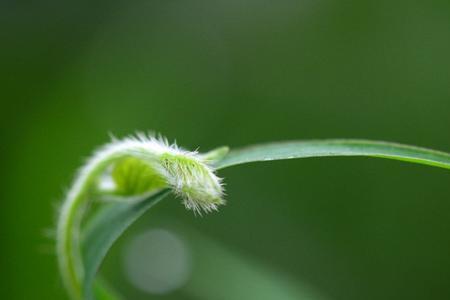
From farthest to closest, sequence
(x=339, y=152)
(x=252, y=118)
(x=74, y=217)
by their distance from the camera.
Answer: (x=252, y=118)
(x=74, y=217)
(x=339, y=152)

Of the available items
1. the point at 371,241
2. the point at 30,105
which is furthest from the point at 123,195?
the point at 30,105

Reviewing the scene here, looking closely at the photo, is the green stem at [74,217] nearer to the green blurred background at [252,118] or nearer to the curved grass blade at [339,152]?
the curved grass blade at [339,152]

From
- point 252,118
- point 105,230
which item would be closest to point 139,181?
point 105,230

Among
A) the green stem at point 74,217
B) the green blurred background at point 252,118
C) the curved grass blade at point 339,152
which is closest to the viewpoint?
the curved grass blade at point 339,152

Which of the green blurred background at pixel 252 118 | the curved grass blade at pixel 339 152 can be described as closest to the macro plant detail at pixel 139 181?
the curved grass blade at pixel 339 152

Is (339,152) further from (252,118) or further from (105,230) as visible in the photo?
(252,118)

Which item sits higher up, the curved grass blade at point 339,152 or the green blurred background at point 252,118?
the green blurred background at point 252,118

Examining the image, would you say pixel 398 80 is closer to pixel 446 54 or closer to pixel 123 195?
pixel 446 54
